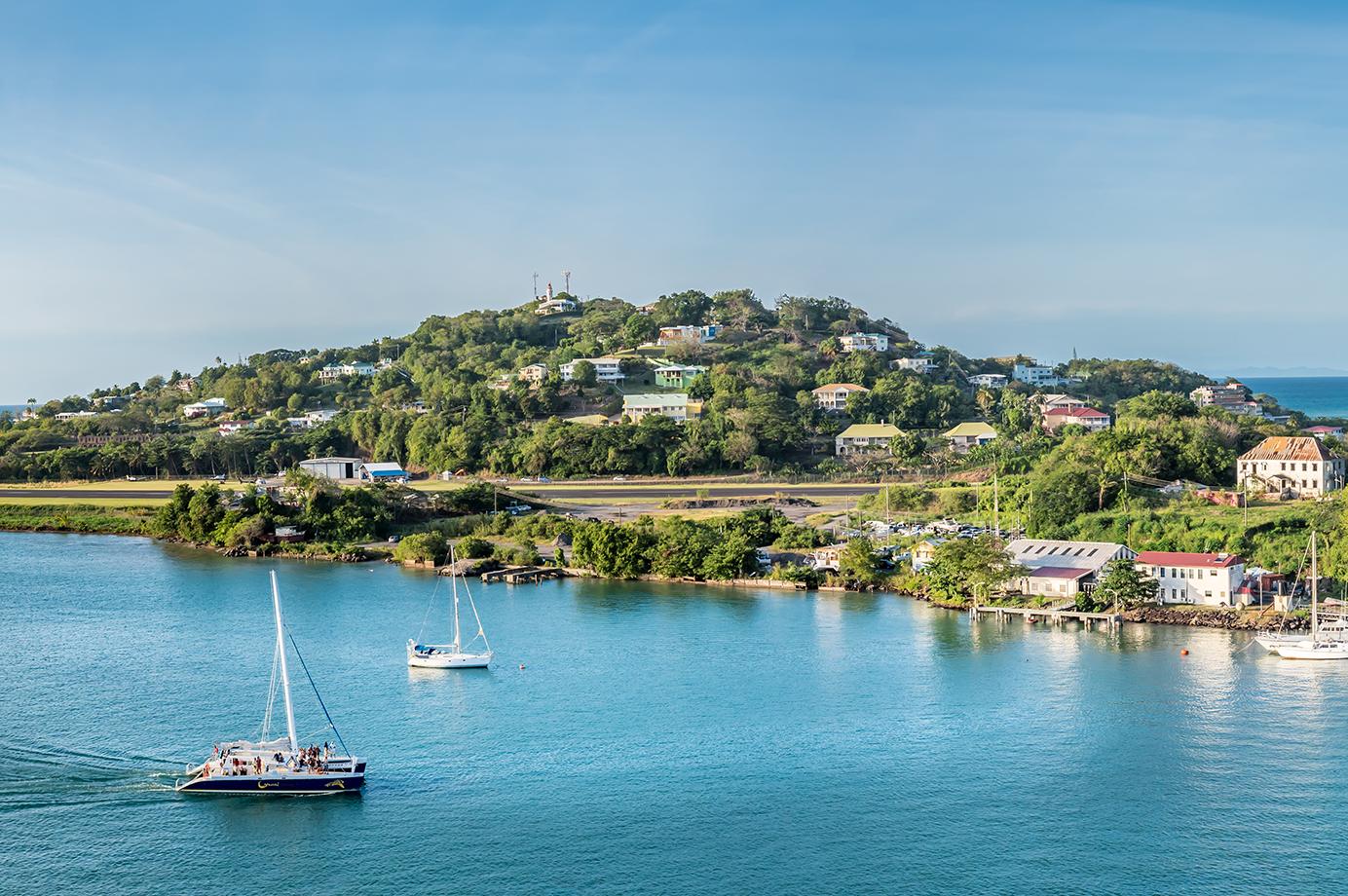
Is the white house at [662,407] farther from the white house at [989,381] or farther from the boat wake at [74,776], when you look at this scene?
the boat wake at [74,776]

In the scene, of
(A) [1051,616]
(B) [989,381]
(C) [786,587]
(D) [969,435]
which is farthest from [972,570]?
(B) [989,381]

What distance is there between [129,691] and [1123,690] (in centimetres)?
2309

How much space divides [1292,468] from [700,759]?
35.9 meters

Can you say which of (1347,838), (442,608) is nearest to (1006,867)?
(1347,838)

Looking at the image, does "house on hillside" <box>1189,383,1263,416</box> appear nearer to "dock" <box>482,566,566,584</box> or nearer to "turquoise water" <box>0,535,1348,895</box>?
"dock" <box>482,566,566,584</box>

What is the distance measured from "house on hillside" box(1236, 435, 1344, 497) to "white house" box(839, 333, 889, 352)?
174ft

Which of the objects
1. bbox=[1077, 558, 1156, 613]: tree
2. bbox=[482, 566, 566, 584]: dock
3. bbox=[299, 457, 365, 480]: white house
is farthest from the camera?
bbox=[299, 457, 365, 480]: white house

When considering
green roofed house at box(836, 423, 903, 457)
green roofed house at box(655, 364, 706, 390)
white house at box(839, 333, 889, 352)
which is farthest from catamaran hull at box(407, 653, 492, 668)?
white house at box(839, 333, 889, 352)

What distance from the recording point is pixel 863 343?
348ft

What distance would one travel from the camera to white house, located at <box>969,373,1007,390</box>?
338 ft

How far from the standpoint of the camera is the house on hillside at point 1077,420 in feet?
269

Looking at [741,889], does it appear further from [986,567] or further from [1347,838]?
[986,567]

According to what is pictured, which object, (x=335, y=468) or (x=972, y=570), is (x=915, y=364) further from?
(x=972, y=570)

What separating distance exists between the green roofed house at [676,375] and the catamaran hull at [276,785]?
70.0 m
